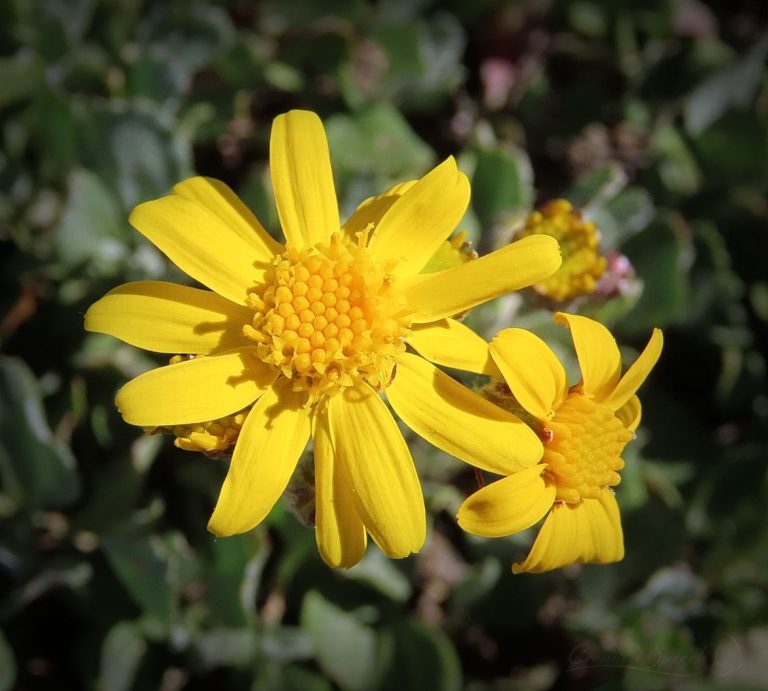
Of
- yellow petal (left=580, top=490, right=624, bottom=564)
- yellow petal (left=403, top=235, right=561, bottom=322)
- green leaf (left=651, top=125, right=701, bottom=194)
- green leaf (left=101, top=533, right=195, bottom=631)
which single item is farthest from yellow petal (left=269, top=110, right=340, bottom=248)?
green leaf (left=651, top=125, right=701, bottom=194)

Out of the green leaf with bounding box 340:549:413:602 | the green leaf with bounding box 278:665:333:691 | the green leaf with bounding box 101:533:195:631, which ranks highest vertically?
the green leaf with bounding box 101:533:195:631

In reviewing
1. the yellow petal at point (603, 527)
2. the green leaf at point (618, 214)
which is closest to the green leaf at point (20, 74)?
the green leaf at point (618, 214)

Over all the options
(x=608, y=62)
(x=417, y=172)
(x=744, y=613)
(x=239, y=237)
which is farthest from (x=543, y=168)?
(x=239, y=237)

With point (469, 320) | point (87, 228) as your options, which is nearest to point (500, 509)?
point (469, 320)

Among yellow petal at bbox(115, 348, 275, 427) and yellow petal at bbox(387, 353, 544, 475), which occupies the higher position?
yellow petal at bbox(115, 348, 275, 427)

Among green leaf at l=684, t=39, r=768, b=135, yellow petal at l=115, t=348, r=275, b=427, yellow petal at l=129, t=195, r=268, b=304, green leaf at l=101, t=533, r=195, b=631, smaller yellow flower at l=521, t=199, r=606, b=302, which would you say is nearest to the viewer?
yellow petal at l=115, t=348, r=275, b=427

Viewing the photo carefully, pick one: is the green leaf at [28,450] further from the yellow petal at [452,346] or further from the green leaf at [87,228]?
the yellow petal at [452,346]

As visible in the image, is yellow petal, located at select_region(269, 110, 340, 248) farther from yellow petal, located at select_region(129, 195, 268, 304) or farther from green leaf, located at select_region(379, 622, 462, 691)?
green leaf, located at select_region(379, 622, 462, 691)
